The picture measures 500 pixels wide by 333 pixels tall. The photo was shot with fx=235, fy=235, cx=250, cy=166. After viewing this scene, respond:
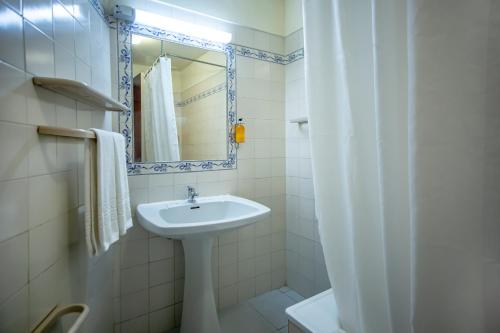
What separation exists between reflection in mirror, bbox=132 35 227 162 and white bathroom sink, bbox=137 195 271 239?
31 cm

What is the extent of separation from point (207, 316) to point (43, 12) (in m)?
1.52

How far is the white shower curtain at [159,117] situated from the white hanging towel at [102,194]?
51cm

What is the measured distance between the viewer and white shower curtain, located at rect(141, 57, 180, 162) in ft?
4.88

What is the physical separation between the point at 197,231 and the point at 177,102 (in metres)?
0.93

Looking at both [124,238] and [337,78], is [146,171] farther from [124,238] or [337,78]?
[337,78]

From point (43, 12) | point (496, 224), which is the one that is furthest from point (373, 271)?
point (43, 12)

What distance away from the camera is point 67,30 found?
865mm

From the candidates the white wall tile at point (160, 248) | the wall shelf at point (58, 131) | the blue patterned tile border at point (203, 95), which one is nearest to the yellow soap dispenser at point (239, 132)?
the blue patterned tile border at point (203, 95)

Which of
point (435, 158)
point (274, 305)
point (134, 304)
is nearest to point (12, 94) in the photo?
point (435, 158)

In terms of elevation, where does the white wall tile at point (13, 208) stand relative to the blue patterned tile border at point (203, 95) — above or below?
below

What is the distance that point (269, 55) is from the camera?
1.91 meters

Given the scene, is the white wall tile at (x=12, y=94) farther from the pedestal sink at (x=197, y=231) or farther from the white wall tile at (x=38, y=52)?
the pedestal sink at (x=197, y=231)

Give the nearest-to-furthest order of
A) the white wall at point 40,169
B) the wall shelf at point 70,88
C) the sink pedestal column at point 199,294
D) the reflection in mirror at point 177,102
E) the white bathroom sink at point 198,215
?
the white wall at point 40,169, the wall shelf at point 70,88, the white bathroom sink at point 198,215, the sink pedestal column at point 199,294, the reflection in mirror at point 177,102

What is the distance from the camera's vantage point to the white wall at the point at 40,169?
0.56 meters
